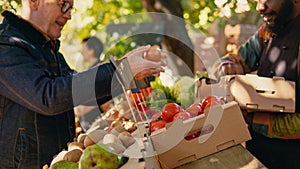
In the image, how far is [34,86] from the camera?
199 cm

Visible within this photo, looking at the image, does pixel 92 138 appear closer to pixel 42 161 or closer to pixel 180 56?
pixel 42 161

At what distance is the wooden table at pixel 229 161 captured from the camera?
5.82 feet

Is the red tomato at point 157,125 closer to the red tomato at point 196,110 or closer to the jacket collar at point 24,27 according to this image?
the red tomato at point 196,110

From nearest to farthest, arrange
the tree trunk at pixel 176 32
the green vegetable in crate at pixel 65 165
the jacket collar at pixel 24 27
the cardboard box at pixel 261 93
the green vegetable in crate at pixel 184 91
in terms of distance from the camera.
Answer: the green vegetable in crate at pixel 65 165 < the jacket collar at pixel 24 27 < the cardboard box at pixel 261 93 < the green vegetable in crate at pixel 184 91 < the tree trunk at pixel 176 32

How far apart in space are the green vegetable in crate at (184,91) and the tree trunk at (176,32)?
45.7 inches

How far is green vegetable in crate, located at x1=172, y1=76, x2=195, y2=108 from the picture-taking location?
324cm

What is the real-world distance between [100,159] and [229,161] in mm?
541

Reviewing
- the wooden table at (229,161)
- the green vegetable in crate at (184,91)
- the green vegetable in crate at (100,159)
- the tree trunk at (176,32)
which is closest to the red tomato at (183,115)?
the wooden table at (229,161)

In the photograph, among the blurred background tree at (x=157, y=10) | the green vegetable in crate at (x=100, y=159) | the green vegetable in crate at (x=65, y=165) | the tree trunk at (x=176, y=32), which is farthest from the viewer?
the tree trunk at (x=176, y=32)

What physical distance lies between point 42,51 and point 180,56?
2766 mm

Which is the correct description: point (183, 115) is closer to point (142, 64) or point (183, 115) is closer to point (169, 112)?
point (169, 112)

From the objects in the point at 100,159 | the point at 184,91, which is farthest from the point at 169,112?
the point at 184,91

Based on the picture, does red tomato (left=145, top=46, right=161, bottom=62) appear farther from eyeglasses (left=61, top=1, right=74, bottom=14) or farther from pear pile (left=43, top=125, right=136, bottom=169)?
eyeglasses (left=61, top=1, right=74, bottom=14)

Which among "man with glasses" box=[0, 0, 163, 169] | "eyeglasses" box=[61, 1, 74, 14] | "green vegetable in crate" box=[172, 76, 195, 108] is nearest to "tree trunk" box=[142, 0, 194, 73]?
"green vegetable in crate" box=[172, 76, 195, 108]
